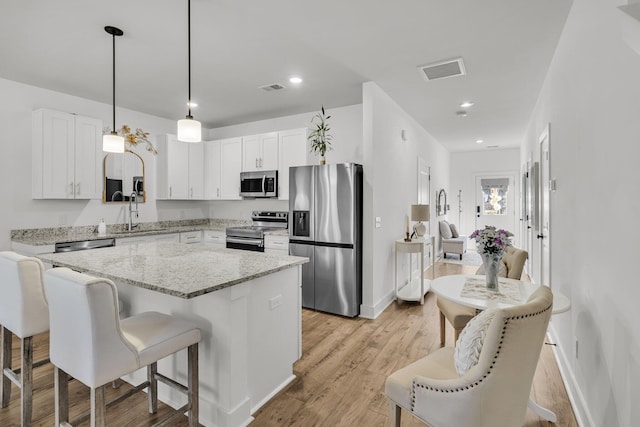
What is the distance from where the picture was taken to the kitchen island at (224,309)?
186 centimetres

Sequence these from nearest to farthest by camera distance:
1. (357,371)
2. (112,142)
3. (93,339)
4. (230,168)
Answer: (93,339)
(357,371)
(112,142)
(230,168)

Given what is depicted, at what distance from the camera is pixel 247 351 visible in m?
2.04

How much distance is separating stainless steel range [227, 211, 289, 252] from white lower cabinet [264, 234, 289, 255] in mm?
114

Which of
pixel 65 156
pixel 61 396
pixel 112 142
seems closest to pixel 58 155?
pixel 65 156

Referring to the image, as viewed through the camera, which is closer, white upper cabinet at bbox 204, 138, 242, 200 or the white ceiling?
the white ceiling

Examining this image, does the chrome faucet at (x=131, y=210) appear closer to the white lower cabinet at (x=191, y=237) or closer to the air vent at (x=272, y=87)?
the white lower cabinet at (x=191, y=237)

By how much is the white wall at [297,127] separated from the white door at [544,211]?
84.4 inches

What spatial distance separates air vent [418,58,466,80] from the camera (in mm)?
3246

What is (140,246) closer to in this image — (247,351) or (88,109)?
(247,351)

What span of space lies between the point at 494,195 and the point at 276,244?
7.02 m

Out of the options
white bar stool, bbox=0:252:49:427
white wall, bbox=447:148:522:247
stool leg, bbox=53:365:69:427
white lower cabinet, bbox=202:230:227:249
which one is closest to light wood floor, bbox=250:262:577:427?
stool leg, bbox=53:365:69:427

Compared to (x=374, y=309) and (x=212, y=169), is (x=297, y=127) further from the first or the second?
(x=374, y=309)

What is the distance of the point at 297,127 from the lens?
17.0ft

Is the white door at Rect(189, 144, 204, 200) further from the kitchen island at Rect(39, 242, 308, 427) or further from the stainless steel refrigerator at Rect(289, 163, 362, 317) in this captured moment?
the kitchen island at Rect(39, 242, 308, 427)
